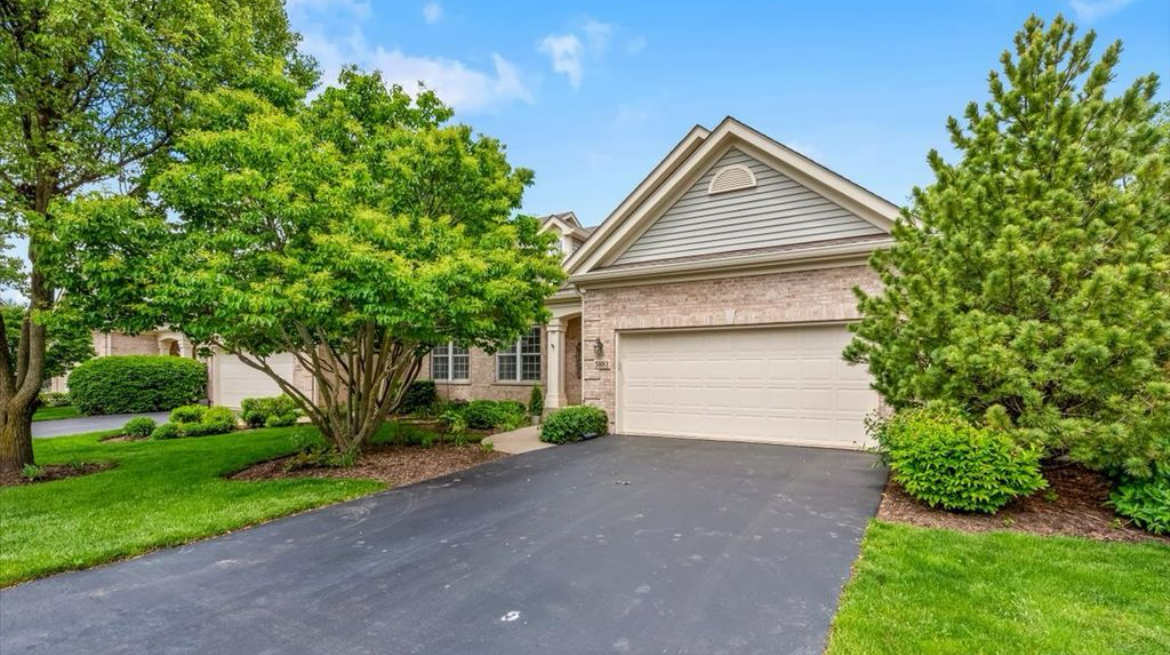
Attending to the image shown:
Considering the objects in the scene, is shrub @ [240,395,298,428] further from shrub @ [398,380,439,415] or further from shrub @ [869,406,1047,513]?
shrub @ [869,406,1047,513]

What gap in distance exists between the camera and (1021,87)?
641cm

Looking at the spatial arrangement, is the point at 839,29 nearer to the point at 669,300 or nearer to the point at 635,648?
the point at 669,300

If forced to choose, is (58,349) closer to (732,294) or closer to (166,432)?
(166,432)

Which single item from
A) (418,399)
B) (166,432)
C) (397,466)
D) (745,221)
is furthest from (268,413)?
(745,221)

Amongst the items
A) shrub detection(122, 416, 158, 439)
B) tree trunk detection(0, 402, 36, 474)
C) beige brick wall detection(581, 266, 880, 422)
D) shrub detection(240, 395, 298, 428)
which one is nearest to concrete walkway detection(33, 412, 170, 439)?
shrub detection(122, 416, 158, 439)

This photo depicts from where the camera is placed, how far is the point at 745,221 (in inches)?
416

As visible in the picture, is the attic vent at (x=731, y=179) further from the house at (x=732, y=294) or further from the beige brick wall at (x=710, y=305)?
the beige brick wall at (x=710, y=305)

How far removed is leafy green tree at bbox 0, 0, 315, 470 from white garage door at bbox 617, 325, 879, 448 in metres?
8.31

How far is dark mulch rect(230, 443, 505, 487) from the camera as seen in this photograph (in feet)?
25.7

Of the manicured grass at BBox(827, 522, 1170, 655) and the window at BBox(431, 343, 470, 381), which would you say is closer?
the manicured grass at BBox(827, 522, 1170, 655)

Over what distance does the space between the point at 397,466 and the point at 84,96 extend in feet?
24.1

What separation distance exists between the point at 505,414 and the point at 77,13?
1030cm

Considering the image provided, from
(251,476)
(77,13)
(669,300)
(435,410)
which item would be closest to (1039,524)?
(669,300)

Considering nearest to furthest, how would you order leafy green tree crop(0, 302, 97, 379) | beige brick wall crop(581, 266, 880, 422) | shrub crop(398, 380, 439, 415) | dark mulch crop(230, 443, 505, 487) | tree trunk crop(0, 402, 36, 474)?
dark mulch crop(230, 443, 505, 487), tree trunk crop(0, 402, 36, 474), beige brick wall crop(581, 266, 880, 422), shrub crop(398, 380, 439, 415), leafy green tree crop(0, 302, 97, 379)
